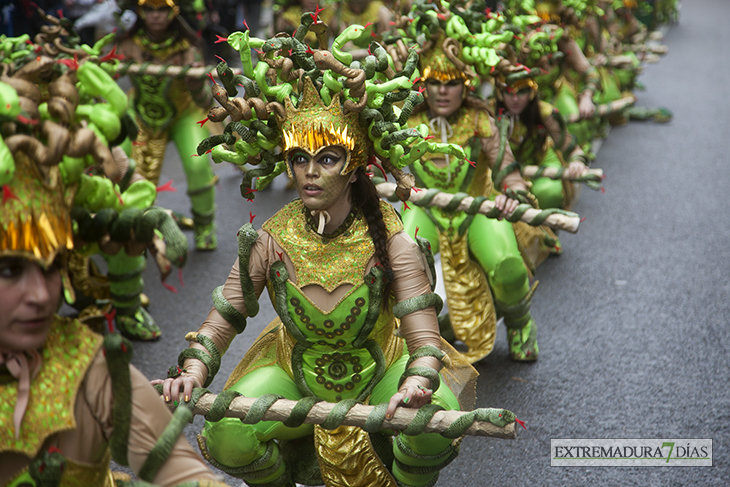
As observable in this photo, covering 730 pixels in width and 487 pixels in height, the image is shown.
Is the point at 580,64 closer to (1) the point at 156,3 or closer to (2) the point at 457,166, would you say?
(2) the point at 457,166

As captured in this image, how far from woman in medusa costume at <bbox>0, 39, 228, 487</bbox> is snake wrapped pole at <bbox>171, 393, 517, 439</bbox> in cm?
41

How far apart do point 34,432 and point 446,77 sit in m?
2.64

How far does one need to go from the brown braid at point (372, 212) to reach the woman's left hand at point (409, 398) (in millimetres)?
430

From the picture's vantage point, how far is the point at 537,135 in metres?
4.89

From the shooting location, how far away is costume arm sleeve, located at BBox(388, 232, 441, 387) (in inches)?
101

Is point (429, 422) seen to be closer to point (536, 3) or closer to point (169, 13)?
point (169, 13)

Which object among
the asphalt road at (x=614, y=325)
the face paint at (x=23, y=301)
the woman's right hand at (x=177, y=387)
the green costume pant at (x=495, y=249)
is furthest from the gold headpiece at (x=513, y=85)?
the face paint at (x=23, y=301)

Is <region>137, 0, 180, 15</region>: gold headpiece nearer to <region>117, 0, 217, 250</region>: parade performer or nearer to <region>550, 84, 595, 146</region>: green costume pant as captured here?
<region>117, 0, 217, 250</region>: parade performer

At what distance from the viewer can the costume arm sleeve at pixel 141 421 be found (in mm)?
1825

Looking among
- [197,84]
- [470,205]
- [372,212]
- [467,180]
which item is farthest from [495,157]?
[197,84]

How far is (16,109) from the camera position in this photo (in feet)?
5.32

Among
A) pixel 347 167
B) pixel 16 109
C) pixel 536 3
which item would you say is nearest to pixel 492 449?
pixel 347 167

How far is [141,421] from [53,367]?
0.78 ft

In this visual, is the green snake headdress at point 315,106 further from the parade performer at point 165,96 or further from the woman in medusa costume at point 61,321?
the parade performer at point 165,96
